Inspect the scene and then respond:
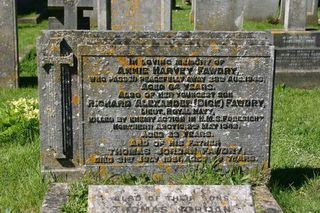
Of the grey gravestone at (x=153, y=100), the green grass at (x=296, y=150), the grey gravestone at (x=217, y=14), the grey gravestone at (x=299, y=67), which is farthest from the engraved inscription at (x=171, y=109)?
the grey gravestone at (x=217, y=14)

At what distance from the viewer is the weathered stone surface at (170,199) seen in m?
3.83

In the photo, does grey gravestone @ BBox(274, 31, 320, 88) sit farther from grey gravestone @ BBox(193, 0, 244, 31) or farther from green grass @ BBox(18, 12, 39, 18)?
green grass @ BBox(18, 12, 39, 18)

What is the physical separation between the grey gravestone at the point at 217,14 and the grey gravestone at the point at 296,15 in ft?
12.0

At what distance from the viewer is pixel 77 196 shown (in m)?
4.46

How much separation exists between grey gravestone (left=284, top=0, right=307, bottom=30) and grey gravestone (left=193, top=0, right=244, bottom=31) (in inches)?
145

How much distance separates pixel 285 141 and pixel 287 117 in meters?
1.31

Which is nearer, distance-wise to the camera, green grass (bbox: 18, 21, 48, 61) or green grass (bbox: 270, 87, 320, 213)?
green grass (bbox: 270, 87, 320, 213)

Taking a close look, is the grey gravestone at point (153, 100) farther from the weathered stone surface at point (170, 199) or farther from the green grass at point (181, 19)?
the green grass at point (181, 19)

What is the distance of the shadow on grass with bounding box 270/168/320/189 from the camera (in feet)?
16.9

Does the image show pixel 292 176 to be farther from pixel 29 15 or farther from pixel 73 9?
pixel 29 15

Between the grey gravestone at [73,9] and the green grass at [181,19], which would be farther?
the green grass at [181,19]

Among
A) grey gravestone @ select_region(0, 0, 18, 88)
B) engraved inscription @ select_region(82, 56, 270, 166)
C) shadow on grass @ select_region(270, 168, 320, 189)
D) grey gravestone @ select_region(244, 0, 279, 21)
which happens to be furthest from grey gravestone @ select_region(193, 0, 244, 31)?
grey gravestone @ select_region(244, 0, 279, 21)

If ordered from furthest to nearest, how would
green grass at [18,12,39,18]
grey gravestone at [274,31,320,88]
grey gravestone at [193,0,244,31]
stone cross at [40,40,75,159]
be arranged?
green grass at [18,12,39,18] < grey gravestone at [193,0,244,31] < grey gravestone at [274,31,320,88] < stone cross at [40,40,75,159]

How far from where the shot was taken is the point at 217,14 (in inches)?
427
